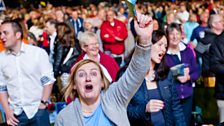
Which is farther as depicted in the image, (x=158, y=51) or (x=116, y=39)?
(x=116, y=39)

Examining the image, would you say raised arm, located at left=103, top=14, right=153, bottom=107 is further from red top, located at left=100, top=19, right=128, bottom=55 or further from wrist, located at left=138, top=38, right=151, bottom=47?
red top, located at left=100, top=19, right=128, bottom=55

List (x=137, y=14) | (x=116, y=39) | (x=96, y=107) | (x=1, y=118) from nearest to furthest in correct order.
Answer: (x=137, y=14) → (x=96, y=107) → (x=1, y=118) → (x=116, y=39)

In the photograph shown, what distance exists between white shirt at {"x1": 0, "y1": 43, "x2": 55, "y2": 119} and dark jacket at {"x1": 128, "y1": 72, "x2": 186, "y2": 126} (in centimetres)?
136

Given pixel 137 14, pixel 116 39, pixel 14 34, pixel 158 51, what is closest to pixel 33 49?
pixel 14 34

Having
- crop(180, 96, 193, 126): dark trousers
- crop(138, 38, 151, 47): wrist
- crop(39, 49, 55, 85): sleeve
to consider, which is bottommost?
crop(180, 96, 193, 126): dark trousers

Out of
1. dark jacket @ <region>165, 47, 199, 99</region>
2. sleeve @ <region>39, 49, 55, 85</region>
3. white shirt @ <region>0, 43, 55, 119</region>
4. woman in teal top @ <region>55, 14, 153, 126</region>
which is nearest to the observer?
woman in teal top @ <region>55, 14, 153, 126</region>

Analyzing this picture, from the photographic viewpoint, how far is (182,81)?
749 cm

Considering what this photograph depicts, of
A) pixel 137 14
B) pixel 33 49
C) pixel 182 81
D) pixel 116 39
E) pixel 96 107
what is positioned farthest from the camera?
pixel 116 39

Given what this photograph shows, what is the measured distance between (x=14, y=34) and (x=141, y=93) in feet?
5.78

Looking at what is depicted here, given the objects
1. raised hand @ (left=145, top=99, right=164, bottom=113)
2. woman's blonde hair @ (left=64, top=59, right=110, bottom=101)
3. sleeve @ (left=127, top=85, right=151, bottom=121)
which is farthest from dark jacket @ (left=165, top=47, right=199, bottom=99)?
woman's blonde hair @ (left=64, top=59, right=110, bottom=101)

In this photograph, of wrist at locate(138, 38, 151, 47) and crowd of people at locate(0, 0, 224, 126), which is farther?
crowd of people at locate(0, 0, 224, 126)

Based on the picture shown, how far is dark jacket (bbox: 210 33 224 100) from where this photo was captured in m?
7.05

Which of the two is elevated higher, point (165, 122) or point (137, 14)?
point (137, 14)

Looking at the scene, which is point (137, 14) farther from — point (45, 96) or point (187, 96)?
point (187, 96)
